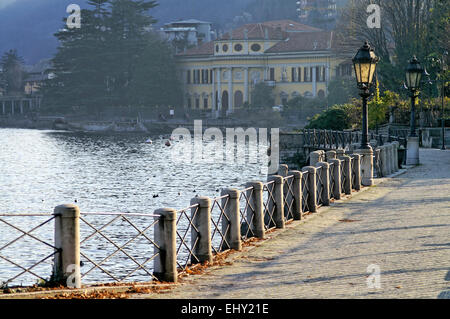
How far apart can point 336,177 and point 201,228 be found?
322 inches

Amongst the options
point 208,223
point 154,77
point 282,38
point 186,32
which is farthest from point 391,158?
point 186,32

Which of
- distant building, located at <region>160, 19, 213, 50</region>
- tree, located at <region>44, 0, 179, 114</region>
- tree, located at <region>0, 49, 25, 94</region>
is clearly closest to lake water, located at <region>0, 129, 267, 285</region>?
tree, located at <region>44, 0, 179, 114</region>

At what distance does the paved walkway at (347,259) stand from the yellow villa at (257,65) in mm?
104421

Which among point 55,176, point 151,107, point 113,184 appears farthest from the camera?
point 151,107

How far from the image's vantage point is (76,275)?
1088 centimetres

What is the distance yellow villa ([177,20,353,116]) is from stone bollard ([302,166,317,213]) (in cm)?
10364

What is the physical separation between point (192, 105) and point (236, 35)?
14475mm

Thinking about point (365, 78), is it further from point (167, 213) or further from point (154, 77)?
point (154, 77)

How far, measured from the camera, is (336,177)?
20.6 m

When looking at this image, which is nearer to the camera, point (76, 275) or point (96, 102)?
point (76, 275)

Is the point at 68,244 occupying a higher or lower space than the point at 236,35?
lower
